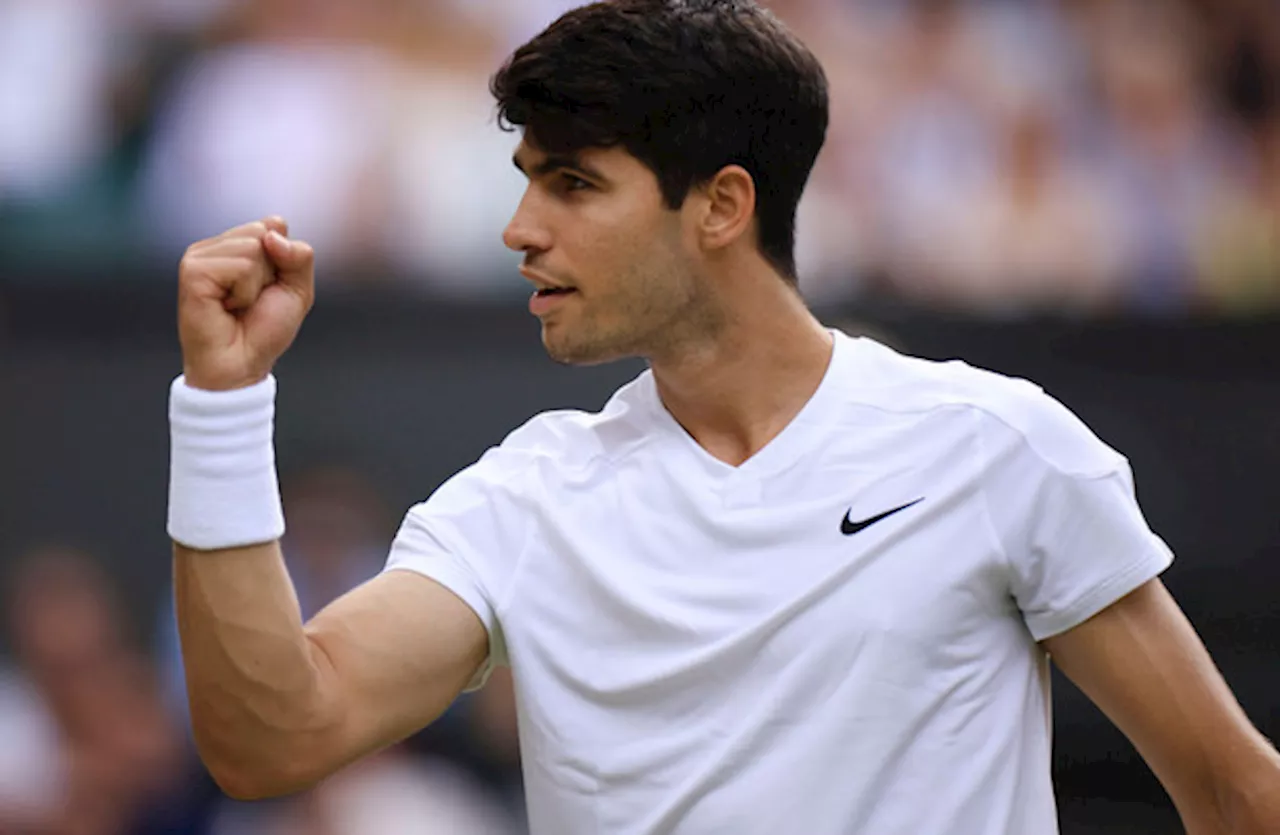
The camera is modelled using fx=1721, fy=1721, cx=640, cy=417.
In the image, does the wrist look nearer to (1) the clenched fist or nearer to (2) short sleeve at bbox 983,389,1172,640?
(1) the clenched fist

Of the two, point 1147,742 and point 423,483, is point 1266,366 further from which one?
point 1147,742

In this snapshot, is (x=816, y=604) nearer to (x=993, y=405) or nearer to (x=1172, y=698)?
(x=993, y=405)

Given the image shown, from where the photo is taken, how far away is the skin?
6.49 ft

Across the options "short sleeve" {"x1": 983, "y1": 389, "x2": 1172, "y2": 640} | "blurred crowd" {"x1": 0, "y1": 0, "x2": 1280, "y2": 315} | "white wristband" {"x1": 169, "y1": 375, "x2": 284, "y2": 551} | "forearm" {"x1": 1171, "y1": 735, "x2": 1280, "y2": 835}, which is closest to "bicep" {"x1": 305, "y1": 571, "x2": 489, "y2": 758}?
"white wristband" {"x1": 169, "y1": 375, "x2": 284, "y2": 551}

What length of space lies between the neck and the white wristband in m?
0.61

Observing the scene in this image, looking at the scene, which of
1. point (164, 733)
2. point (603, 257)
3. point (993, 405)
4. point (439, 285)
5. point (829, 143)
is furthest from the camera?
point (829, 143)

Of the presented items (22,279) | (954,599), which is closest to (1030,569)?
(954,599)

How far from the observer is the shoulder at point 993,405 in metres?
2.13

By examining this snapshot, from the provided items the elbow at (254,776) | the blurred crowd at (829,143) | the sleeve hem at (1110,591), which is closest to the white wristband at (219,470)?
the elbow at (254,776)

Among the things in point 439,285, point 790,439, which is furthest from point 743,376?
point 439,285

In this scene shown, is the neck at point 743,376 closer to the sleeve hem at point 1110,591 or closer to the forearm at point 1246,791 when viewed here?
the sleeve hem at point 1110,591

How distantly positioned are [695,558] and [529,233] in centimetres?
48

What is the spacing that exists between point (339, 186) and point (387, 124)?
0.29 meters

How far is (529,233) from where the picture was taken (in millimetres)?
2287
